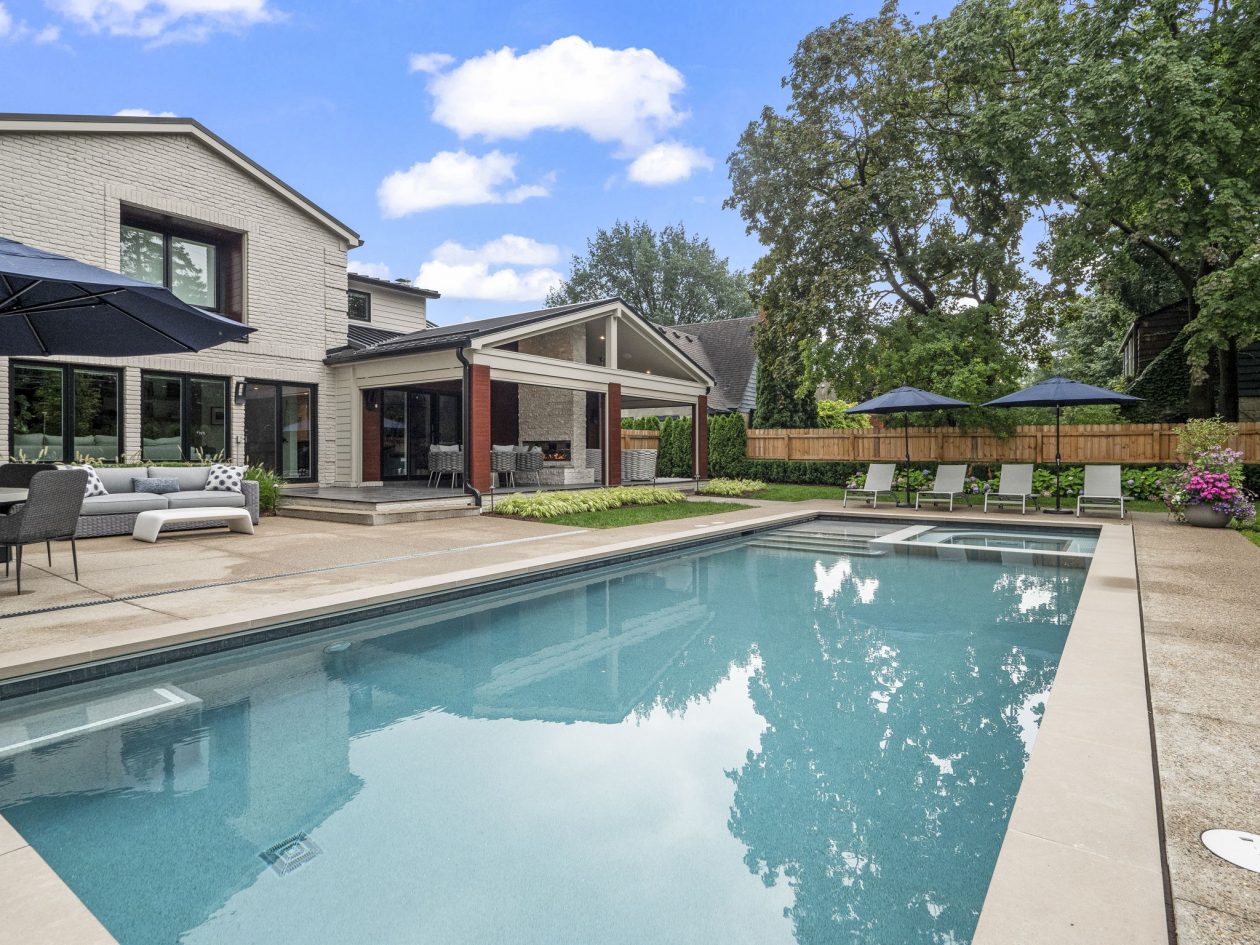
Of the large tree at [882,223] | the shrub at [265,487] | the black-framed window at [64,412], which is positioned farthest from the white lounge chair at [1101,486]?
the black-framed window at [64,412]

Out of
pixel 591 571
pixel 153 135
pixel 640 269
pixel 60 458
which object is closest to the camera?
pixel 591 571

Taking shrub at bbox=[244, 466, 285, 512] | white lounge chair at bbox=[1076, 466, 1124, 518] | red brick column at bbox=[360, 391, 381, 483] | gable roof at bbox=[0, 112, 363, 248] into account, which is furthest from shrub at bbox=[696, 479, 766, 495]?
gable roof at bbox=[0, 112, 363, 248]

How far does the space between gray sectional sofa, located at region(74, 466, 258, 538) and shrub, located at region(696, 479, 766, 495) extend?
9807 millimetres

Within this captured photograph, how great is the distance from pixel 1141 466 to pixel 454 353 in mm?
13823

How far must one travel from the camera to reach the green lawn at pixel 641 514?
10.9 meters

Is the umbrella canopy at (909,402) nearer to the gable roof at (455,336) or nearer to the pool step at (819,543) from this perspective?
the pool step at (819,543)

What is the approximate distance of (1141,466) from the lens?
1430 centimetres

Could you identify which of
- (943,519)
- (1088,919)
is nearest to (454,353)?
(943,519)

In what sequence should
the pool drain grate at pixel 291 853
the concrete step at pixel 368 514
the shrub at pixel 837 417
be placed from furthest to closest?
the shrub at pixel 837 417, the concrete step at pixel 368 514, the pool drain grate at pixel 291 853

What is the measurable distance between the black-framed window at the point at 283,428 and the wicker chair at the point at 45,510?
746 centimetres

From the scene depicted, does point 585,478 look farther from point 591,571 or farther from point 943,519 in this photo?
point 591,571

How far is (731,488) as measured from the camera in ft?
54.0

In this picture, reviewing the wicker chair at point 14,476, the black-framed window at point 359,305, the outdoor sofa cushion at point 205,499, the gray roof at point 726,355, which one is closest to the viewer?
the wicker chair at point 14,476

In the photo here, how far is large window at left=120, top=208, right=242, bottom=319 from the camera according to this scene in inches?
461
